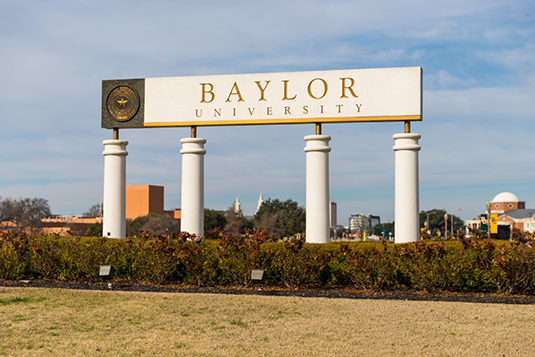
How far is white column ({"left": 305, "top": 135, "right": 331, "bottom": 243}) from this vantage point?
1281 centimetres

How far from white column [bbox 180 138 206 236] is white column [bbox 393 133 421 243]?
5.08 meters

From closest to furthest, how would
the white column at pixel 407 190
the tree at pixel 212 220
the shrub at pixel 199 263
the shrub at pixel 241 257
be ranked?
the shrub at pixel 241 257, the shrub at pixel 199 263, the white column at pixel 407 190, the tree at pixel 212 220

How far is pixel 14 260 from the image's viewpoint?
41.4 feet

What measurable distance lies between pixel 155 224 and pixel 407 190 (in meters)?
52.1

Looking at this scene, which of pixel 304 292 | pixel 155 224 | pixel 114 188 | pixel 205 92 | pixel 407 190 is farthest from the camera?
pixel 155 224

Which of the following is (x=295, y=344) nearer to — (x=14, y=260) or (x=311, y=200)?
(x=311, y=200)

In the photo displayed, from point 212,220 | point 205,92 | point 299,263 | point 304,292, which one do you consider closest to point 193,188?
point 205,92

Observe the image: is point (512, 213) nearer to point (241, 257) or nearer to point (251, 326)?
point (241, 257)

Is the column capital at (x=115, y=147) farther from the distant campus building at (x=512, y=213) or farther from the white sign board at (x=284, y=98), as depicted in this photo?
the distant campus building at (x=512, y=213)

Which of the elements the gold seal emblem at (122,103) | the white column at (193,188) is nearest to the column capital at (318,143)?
the white column at (193,188)

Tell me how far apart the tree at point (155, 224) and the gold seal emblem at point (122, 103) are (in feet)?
157

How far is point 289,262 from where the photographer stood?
438 inches

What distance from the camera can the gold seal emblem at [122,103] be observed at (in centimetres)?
1441

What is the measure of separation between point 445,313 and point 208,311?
3912 millimetres
